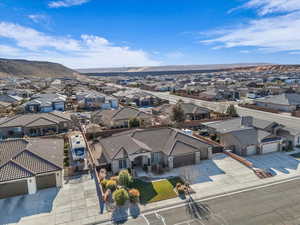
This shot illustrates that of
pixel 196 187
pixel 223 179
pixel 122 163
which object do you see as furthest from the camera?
pixel 122 163

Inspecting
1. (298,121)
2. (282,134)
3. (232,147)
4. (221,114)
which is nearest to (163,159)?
(232,147)

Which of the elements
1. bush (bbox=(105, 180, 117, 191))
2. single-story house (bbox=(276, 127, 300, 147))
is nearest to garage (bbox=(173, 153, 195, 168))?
bush (bbox=(105, 180, 117, 191))

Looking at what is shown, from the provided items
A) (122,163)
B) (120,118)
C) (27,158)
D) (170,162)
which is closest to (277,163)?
(170,162)

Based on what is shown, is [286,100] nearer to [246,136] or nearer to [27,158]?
[246,136]

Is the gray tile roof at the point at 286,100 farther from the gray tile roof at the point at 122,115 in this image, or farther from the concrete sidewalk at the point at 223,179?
the gray tile roof at the point at 122,115

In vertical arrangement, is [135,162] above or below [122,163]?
below

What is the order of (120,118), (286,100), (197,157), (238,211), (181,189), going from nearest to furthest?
(238,211) → (181,189) → (197,157) → (120,118) → (286,100)

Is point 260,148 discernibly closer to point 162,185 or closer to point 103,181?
point 162,185
